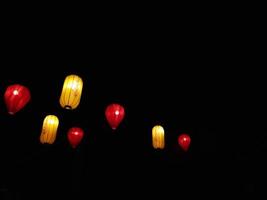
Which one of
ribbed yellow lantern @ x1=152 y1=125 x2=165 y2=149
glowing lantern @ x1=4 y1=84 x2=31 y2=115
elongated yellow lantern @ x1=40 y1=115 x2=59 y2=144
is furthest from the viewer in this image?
ribbed yellow lantern @ x1=152 y1=125 x2=165 y2=149

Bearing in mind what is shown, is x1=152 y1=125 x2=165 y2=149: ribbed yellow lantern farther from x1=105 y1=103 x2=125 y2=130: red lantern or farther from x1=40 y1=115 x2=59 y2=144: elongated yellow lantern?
x1=40 y1=115 x2=59 y2=144: elongated yellow lantern

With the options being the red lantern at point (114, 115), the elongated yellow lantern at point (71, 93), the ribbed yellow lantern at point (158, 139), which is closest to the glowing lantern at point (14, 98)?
Answer: the elongated yellow lantern at point (71, 93)

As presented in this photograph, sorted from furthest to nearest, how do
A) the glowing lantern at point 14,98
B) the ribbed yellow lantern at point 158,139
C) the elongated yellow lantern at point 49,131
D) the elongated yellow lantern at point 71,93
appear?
the ribbed yellow lantern at point 158,139 < the elongated yellow lantern at point 49,131 < the glowing lantern at point 14,98 < the elongated yellow lantern at point 71,93

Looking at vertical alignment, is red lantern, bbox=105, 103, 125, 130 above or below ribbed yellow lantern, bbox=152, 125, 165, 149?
above

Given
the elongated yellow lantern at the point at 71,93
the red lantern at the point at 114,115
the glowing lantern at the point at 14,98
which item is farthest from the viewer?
the red lantern at the point at 114,115

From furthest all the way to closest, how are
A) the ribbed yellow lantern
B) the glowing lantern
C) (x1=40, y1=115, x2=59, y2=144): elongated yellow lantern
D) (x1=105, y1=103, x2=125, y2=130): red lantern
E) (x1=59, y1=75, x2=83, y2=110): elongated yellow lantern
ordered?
the ribbed yellow lantern, (x1=40, y1=115, x2=59, y2=144): elongated yellow lantern, (x1=105, y1=103, x2=125, y2=130): red lantern, the glowing lantern, (x1=59, y1=75, x2=83, y2=110): elongated yellow lantern

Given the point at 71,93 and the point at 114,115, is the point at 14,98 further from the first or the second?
the point at 114,115

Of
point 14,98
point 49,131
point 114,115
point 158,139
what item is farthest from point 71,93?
point 158,139

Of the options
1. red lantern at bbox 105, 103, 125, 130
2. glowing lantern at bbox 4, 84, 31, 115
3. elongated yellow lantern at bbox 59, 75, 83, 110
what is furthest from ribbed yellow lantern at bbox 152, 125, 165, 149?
glowing lantern at bbox 4, 84, 31, 115

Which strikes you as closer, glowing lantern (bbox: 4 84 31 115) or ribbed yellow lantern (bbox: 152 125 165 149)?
glowing lantern (bbox: 4 84 31 115)

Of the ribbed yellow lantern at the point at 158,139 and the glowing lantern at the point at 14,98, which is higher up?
the glowing lantern at the point at 14,98

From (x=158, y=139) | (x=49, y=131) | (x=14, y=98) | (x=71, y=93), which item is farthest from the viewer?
(x=158, y=139)

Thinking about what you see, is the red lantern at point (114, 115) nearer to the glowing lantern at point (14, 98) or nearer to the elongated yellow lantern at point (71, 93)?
the elongated yellow lantern at point (71, 93)

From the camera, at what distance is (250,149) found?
36.3 ft
